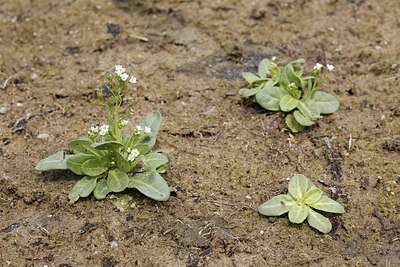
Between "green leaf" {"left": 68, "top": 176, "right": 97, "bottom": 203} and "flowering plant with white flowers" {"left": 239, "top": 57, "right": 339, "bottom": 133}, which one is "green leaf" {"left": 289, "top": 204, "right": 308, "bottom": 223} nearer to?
"flowering plant with white flowers" {"left": 239, "top": 57, "right": 339, "bottom": 133}

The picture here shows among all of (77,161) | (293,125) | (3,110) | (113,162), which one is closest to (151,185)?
(113,162)

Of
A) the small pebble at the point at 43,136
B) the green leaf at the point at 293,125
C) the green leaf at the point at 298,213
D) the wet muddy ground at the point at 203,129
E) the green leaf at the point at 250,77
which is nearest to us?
the wet muddy ground at the point at 203,129

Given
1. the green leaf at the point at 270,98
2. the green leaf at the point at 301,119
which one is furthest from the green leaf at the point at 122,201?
the green leaf at the point at 301,119

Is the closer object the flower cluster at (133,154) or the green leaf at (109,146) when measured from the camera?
the green leaf at (109,146)

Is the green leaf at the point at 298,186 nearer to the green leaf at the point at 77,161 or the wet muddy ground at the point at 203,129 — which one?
the wet muddy ground at the point at 203,129

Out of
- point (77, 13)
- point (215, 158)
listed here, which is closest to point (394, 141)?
point (215, 158)

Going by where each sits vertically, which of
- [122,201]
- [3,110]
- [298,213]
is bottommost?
[3,110]

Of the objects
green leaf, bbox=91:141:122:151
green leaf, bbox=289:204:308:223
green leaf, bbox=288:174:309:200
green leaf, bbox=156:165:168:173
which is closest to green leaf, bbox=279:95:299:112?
green leaf, bbox=288:174:309:200

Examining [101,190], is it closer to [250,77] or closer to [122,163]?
[122,163]
